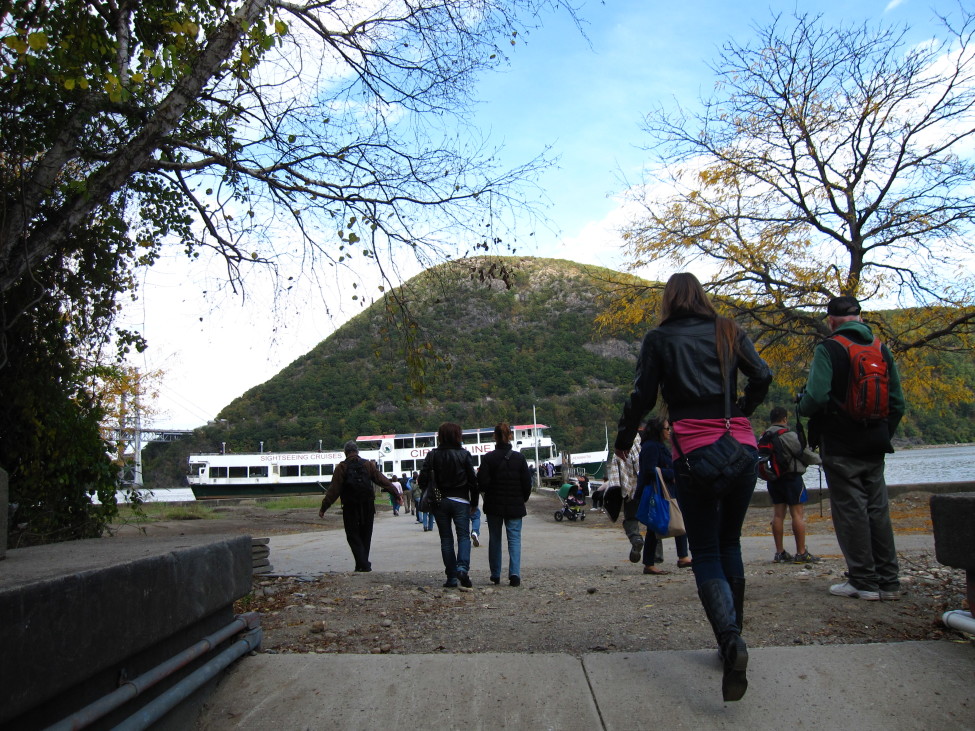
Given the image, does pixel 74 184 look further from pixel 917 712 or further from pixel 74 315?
pixel 917 712

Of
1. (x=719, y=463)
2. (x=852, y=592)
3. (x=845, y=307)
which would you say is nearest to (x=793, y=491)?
(x=852, y=592)

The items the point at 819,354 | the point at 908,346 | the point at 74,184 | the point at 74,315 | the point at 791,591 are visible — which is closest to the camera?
the point at 819,354

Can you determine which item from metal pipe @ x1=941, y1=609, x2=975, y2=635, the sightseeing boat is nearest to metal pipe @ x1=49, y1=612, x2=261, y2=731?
metal pipe @ x1=941, y1=609, x2=975, y2=635

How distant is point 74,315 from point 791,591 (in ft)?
23.3

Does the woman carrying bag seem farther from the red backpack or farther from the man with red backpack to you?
the red backpack

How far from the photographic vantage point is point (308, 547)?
44.0 feet

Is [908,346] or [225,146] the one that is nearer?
[225,146]

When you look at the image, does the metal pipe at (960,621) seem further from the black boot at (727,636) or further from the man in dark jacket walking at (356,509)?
the man in dark jacket walking at (356,509)

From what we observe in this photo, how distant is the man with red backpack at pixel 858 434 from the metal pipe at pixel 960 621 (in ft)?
3.41

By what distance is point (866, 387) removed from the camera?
464 centimetres

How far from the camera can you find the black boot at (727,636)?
9.90 ft

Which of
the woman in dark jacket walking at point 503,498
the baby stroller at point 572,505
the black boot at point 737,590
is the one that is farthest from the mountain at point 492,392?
the black boot at point 737,590

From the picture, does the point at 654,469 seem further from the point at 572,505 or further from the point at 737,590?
the point at 572,505

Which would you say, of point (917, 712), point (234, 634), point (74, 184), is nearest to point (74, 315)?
point (74, 184)
